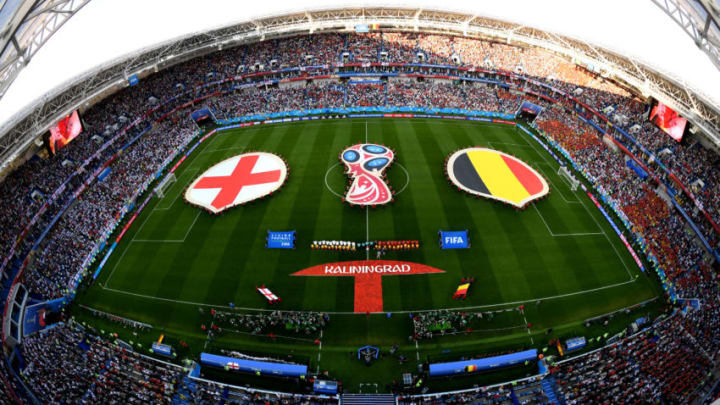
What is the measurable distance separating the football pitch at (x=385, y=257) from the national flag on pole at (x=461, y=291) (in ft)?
1.81

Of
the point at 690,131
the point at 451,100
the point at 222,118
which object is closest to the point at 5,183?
the point at 222,118

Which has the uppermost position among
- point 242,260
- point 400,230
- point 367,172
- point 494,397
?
point 367,172

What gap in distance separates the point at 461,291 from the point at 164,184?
35.2m

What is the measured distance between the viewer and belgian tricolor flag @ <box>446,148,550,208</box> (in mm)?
39938

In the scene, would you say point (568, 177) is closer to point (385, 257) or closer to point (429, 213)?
point (429, 213)

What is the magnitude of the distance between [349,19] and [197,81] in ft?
86.1

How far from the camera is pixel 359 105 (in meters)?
57.8

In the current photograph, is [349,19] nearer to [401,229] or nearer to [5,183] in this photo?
[401,229]

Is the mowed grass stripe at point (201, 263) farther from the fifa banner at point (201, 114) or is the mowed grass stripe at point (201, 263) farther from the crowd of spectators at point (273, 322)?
the fifa banner at point (201, 114)

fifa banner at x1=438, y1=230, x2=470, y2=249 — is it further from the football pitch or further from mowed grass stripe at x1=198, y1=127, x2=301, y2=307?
mowed grass stripe at x1=198, y1=127, x2=301, y2=307

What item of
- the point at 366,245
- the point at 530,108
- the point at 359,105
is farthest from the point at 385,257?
the point at 530,108

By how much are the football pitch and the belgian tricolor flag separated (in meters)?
1.23

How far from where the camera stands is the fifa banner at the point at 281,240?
115 feet

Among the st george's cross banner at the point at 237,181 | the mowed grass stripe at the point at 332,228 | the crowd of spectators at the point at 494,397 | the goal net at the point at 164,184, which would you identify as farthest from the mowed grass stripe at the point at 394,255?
the crowd of spectators at the point at 494,397
